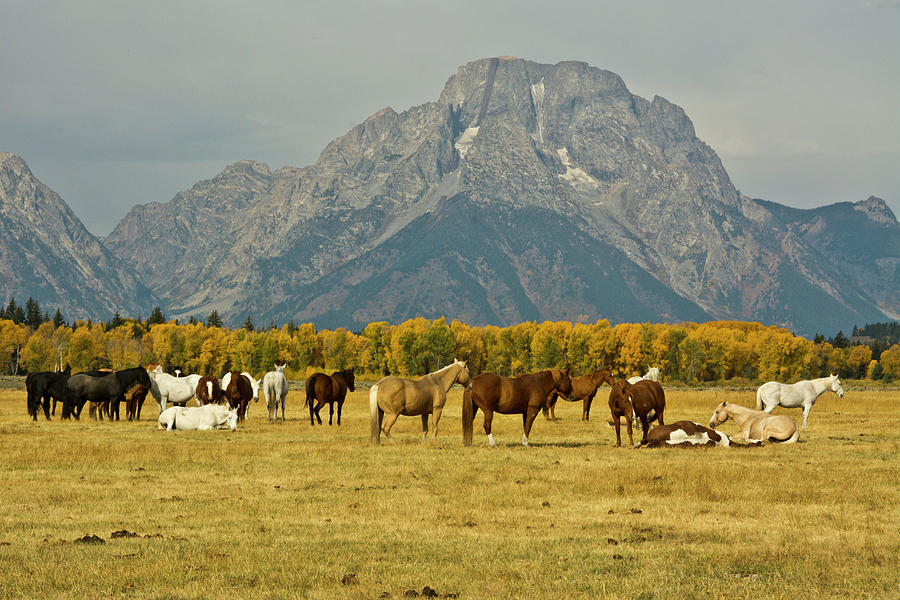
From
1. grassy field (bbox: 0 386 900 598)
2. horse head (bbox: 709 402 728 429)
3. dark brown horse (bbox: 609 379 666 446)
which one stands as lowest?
grassy field (bbox: 0 386 900 598)

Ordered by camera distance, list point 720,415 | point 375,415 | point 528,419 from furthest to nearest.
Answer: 1. point 720,415
2. point 375,415
3. point 528,419

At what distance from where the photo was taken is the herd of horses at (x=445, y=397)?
29.7m

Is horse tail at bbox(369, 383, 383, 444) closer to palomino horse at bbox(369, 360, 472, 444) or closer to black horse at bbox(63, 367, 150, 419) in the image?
palomino horse at bbox(369, 360, 472, 444)

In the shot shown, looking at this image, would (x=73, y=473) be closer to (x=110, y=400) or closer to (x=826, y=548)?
(x=826, y=548)

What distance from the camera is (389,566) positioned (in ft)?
45.1

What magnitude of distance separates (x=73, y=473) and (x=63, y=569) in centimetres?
1153

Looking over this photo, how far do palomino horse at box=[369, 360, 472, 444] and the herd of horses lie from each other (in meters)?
0.03

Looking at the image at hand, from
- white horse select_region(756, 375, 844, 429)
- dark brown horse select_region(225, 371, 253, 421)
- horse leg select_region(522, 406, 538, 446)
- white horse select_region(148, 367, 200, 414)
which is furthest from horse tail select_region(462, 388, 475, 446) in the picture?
white horse select_region(148, 367, 200, 414)

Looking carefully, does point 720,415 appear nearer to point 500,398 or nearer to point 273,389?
point 500,398

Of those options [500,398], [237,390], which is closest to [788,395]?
[500,398]

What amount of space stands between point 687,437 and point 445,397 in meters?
8.36

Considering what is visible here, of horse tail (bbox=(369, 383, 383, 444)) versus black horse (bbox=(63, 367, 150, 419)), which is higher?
black horse (bbox=(63, 367, 150, 419))

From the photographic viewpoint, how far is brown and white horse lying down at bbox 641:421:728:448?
96.2ft

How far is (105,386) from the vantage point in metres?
43.2
